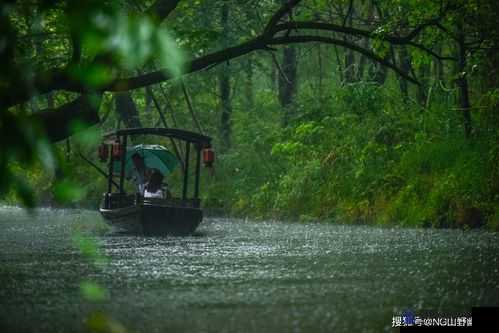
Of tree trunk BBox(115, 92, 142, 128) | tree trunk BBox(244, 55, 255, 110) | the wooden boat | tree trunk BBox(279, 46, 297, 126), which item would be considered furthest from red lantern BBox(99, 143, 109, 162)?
tree trunk BBox(279, 46, 297, 126)

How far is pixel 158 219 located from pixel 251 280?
35.4 ft

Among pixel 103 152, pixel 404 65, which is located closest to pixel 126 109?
pixel 404 65

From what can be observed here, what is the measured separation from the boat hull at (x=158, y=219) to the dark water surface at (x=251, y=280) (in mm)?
1043

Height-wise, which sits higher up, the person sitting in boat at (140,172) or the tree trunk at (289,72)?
the tree trunk at (289,72)

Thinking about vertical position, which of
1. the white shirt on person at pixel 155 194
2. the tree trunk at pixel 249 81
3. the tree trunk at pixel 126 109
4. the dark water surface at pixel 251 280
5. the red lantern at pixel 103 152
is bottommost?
the dark water surface at pixel 251 280

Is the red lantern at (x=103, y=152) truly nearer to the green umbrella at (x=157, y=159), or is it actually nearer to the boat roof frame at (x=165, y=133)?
the boat roof frame at (x=165, y=133)

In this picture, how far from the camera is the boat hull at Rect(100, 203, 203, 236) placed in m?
22.1

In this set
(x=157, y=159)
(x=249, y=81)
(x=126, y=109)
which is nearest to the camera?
(x=157, y=159)

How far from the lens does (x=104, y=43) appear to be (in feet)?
12.7

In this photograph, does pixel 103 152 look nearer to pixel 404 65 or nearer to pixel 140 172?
pixel 140 172

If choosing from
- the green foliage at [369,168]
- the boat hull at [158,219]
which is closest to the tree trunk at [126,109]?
the green foliage at [369,168]

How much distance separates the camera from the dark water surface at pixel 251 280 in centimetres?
836

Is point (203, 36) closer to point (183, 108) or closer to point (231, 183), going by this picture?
point (231, 183)

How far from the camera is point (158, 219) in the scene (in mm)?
Answer: 22219
